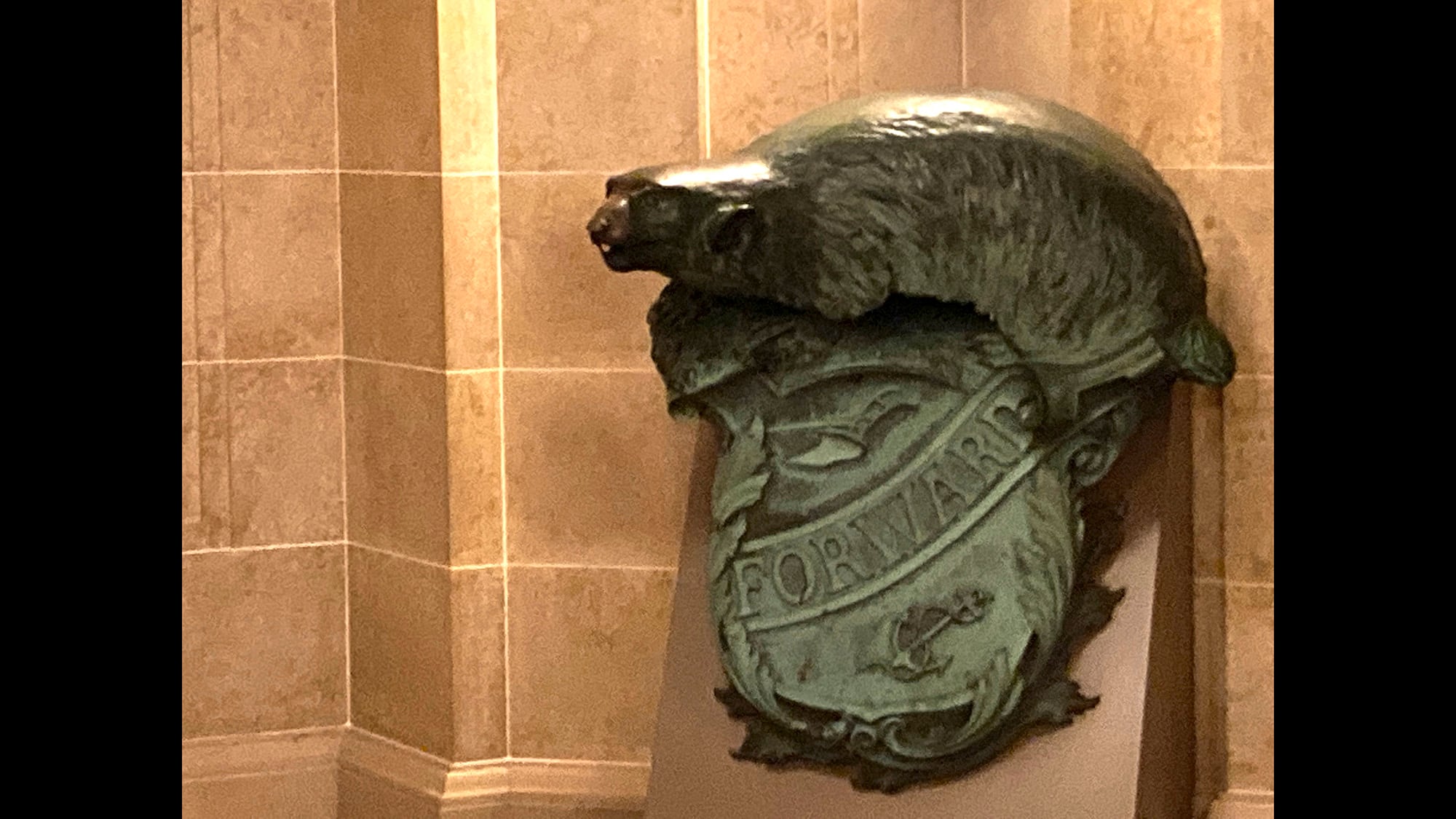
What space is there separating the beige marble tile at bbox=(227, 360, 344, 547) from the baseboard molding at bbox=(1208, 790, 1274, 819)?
1.38 metres

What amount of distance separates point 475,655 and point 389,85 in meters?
0.82

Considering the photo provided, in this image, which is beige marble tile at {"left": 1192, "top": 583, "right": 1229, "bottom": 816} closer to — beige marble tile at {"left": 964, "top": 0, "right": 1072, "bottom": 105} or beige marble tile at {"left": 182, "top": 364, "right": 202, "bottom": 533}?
beige marble tile at {"left": 964, "top": 0, "right": 1072, "bottom": 105}

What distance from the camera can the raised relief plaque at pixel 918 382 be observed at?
3191 mm

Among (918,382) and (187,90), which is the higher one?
(187,90)

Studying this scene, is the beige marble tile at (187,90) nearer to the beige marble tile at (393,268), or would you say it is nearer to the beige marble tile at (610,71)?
the beige marble tile at (393,268)

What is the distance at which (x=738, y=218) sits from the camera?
3223mm

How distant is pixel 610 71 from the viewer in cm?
361

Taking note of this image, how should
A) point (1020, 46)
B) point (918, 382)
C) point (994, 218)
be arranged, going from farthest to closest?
1. point (1020, 46)
2. point (918, 382)
3. point (994, 218)

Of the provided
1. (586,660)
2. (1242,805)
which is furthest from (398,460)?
(1242,805)

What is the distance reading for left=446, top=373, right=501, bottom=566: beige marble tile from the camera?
145 inches

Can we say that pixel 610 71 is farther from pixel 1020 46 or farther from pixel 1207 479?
pixel 1207 479

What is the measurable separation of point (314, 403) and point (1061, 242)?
126 cm

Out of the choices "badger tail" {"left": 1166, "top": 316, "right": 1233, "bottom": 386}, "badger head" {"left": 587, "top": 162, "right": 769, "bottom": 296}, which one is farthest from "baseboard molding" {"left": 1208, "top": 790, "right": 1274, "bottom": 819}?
"badger head" {"left": 587, "top": 162, "right": 769, "bottom": 296}

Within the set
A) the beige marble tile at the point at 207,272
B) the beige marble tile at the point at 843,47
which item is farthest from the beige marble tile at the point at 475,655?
the beige marble tile at the point at 843,47
